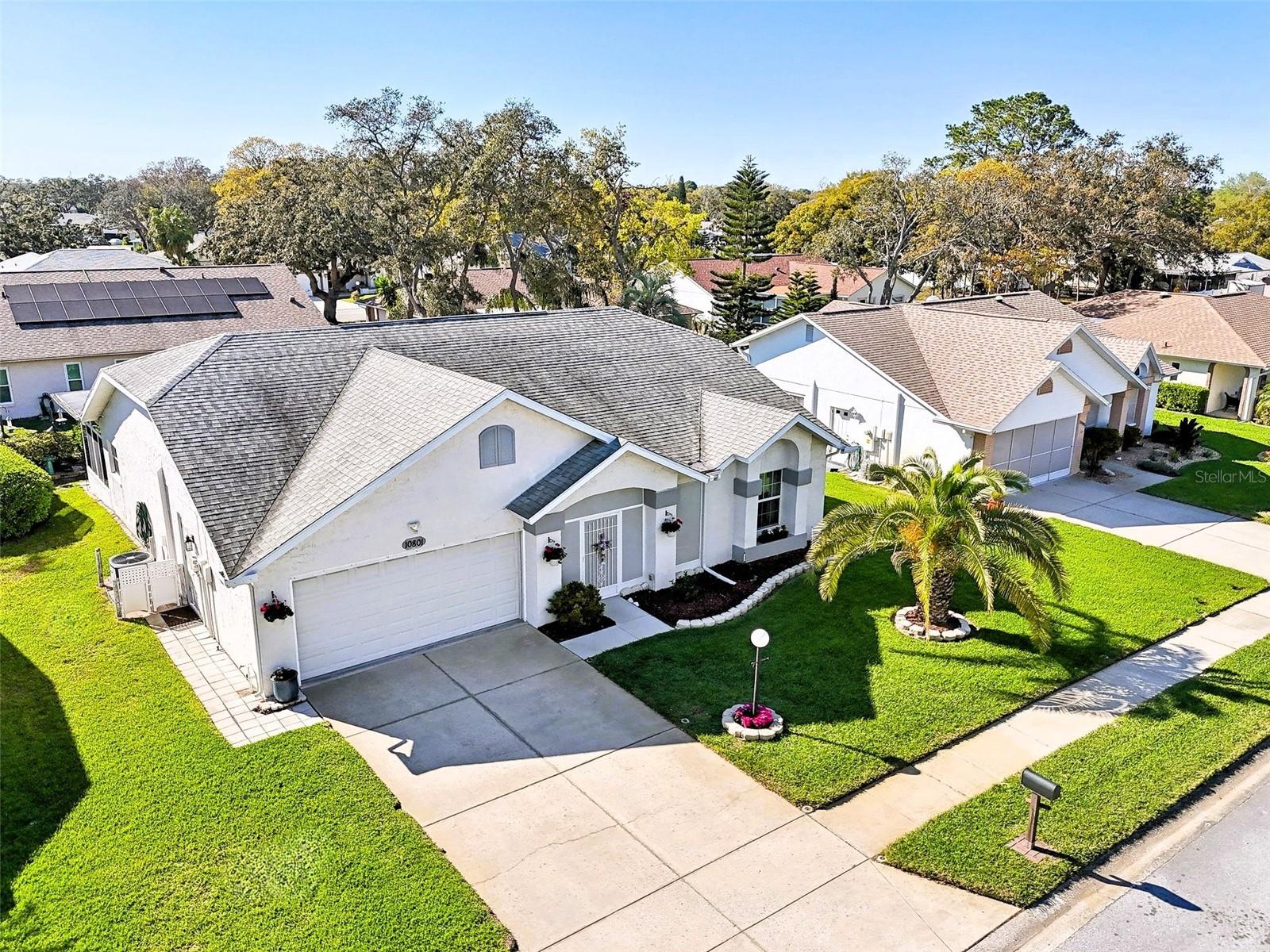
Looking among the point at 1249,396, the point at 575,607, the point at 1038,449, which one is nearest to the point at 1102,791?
the point at 575,607

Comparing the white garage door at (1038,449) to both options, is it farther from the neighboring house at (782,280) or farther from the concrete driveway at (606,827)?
the neighboring house at (782,280)

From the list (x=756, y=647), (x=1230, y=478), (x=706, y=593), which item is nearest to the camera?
(x=756, y=647)

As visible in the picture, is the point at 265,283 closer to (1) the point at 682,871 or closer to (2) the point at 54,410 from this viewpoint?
(2) the point at 54,410

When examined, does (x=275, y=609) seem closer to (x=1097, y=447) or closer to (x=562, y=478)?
(x=562, y=478)

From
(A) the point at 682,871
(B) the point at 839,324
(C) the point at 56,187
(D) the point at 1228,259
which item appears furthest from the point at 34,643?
(C) the point at 56,187

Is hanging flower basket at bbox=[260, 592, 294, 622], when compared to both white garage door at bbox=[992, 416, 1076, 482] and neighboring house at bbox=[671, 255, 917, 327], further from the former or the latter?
neighboring house at bbox=[671, 255, 917, 327]
